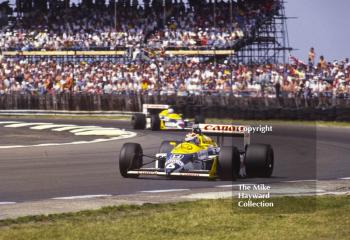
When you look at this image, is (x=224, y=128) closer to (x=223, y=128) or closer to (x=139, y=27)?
(x=223, y=128)

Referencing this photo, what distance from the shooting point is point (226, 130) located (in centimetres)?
1497

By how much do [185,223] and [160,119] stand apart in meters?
20.5

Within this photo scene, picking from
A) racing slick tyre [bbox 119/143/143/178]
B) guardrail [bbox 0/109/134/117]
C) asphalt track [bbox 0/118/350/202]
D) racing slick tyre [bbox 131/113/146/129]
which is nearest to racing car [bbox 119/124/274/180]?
racing slick tyre [bbox 119/143/143/178]

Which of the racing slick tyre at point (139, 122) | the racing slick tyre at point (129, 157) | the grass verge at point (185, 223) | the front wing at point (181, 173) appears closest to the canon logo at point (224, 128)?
the front wing at point (181, 173)

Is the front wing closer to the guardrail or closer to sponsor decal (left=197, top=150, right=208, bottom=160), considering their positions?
sponsor decal (left=197, top=150, right=208, bottom=160)

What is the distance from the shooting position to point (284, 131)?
3064 cm

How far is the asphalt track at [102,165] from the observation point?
44.0 feet

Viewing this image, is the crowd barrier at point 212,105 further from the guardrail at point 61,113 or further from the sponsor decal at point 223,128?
the sponsor decal at point 223,128

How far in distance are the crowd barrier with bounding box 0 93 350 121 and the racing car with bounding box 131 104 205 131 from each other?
4647 millimetres

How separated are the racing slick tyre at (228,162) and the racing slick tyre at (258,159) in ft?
1.43

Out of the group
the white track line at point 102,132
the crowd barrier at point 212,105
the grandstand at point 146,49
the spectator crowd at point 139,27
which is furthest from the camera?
the spectator crowd at point 139,27

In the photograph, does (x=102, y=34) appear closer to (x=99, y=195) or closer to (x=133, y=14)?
(x=133, y=14)

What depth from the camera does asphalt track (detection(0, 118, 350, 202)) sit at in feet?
44.0

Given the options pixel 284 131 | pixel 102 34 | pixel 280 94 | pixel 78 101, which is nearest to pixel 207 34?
pixel 102 34
